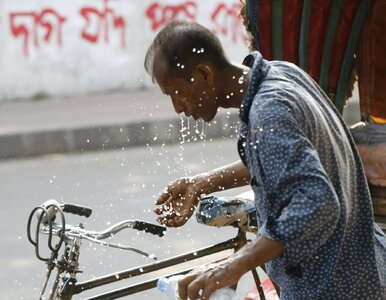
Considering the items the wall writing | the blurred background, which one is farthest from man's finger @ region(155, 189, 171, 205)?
the wall writing

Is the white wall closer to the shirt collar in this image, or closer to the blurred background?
the blurred background

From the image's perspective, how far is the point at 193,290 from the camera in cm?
207

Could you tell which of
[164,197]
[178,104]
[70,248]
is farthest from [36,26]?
[178,104]

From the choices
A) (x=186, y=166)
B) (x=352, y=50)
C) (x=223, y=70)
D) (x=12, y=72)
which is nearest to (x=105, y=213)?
(x=186, y=166)

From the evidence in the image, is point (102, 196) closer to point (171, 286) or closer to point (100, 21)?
point (100, 21)

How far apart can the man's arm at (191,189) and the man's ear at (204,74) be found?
65cm

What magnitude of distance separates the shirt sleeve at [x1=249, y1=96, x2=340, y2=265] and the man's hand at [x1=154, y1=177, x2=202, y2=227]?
789 millimetres

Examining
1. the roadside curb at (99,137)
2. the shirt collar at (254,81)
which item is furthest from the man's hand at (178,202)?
the roadside curb at (99,137)

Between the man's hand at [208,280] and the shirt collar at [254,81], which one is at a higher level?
the shirt collar at [254,81]

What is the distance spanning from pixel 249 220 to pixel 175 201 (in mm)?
392

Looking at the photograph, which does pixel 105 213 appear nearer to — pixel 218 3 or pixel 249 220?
pixel 249 220

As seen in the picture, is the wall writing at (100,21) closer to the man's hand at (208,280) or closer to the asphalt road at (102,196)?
the asphalt road at (102,196)

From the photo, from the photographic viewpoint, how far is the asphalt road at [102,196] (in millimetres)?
5906

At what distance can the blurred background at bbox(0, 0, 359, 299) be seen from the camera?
21.1ft
